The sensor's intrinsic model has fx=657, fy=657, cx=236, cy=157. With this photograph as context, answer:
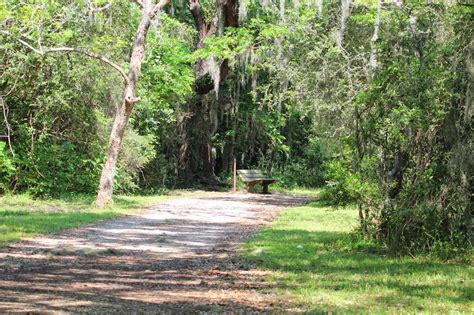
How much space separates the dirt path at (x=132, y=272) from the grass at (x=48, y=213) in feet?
1.74

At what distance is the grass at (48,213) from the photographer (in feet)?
40.6

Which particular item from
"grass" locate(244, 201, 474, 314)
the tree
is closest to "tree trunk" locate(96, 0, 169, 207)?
the tree

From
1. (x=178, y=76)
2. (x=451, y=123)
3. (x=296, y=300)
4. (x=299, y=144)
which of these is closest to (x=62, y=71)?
(x=178, y=76)

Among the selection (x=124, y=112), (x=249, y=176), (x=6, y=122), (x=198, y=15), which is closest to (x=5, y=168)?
(x=6, y=122)

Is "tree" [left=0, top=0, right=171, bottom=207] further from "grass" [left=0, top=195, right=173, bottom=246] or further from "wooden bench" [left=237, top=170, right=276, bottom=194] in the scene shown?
"wooden bench" [left=237, top=170, right=276, bottom=194]

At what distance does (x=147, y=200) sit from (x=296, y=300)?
50.7ft

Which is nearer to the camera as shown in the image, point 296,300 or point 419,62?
point 296,300

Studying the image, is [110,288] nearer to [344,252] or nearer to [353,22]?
[344,252]

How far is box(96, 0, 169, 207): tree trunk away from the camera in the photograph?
60.2ft

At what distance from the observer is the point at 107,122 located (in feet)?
71.4

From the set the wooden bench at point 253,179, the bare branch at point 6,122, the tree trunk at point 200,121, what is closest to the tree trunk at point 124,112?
the bare branch at point 6,122

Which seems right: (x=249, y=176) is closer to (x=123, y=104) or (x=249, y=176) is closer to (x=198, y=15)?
(x=198, y=15)

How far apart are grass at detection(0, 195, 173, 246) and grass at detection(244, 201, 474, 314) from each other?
4086 mm

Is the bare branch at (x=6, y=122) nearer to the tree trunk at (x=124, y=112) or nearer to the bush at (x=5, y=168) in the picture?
the bush at (x=5, y=168)
